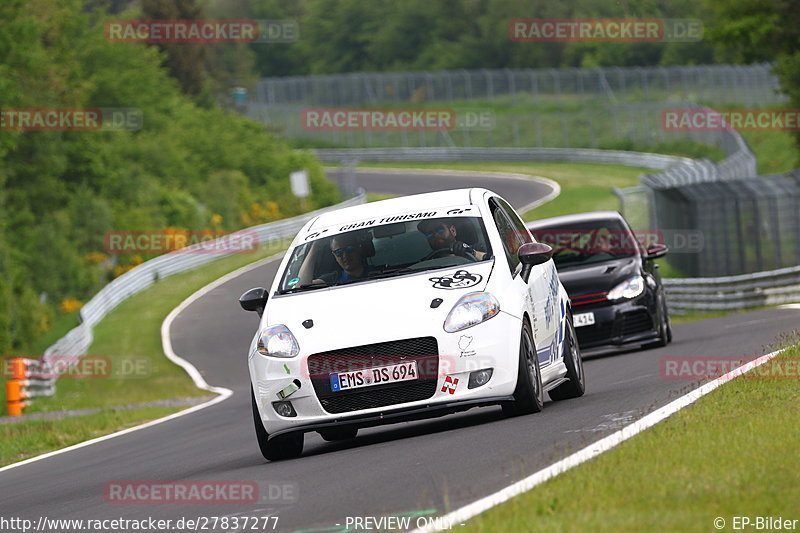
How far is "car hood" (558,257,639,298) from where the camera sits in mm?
18094

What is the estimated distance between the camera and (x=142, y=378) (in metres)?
32.3

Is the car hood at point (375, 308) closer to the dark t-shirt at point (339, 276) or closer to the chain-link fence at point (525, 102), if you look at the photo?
the dark t-shirt at point (339, 276)

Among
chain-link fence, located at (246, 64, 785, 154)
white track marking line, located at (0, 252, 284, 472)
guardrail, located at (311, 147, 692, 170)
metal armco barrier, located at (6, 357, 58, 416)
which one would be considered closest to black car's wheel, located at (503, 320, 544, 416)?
white track marking line, located at (0, 252, 284, 472)

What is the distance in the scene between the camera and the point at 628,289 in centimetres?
1816

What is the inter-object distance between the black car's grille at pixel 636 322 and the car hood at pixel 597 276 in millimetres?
434

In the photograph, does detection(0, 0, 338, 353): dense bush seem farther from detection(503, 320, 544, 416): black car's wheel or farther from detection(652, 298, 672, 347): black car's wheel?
detection(503, 320, 544, 416): black car's wheel

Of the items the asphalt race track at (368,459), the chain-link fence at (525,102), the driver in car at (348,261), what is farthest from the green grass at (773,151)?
the driver in car at (348,261)

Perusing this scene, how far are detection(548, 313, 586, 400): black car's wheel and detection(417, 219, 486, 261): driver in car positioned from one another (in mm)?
1527

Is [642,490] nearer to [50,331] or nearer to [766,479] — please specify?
[766,479]

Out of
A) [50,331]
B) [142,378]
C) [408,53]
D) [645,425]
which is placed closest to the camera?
[645,425]

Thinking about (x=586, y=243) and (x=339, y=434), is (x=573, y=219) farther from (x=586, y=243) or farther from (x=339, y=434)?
(x=339, y=434)

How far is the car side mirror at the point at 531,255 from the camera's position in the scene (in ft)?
36.2

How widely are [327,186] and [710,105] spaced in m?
19.6

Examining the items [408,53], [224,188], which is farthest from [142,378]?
[408,53]
